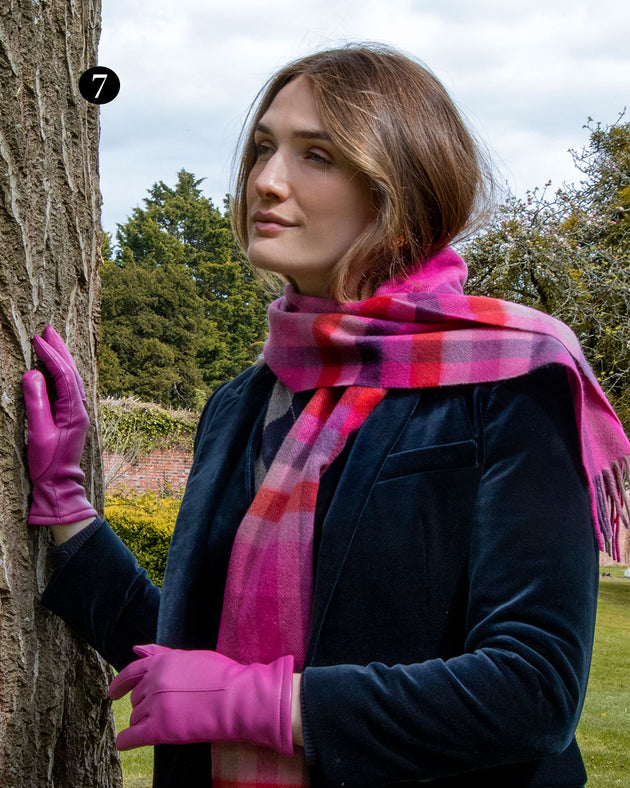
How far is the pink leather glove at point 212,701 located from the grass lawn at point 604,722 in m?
2.89

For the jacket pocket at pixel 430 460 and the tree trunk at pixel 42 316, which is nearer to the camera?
the jacket pocket at pixel 430 460

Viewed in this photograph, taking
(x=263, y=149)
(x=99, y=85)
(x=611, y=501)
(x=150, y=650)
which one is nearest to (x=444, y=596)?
(x=611, y=501)

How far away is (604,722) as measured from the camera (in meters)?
5.18

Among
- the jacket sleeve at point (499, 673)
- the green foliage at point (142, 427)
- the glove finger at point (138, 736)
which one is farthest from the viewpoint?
the green foliage at point (142, 427)

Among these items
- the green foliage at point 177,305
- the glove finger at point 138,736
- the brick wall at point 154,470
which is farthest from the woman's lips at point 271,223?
the green foliage at point 177,305

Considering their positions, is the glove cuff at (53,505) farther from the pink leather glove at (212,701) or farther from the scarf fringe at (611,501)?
the scarf fringe at (611,501)

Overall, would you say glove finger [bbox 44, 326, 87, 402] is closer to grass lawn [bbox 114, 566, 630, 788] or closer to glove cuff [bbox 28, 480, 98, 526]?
glove cuff [bbox 28, 480, 98, 526]

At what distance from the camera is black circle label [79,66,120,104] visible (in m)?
1.69

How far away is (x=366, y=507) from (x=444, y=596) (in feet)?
0.56

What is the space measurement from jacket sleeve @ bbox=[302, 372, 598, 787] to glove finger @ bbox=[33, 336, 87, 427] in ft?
2.32

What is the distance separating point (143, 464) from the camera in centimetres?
1338

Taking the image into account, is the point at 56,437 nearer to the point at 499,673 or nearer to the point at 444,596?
the point at 444,596

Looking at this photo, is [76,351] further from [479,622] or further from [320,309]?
[479,622]

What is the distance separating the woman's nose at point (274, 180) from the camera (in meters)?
1.46
